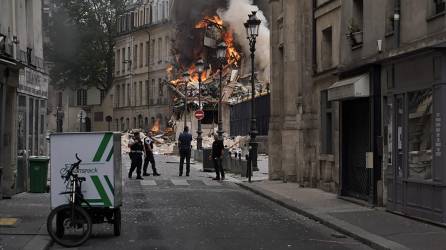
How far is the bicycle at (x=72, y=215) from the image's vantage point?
10945 mm

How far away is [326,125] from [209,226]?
8.01 m

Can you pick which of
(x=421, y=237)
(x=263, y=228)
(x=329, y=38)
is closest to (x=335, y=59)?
(x=329, y=38)

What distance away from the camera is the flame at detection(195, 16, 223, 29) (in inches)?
2763

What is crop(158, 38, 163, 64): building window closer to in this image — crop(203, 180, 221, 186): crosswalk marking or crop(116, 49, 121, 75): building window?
crop(116, 49, 121, 75): building window

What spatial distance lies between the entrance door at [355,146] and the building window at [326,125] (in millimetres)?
2093

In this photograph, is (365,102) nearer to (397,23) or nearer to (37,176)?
(397,23)

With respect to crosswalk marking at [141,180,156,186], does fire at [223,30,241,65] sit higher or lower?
higher

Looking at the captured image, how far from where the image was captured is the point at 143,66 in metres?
83.8

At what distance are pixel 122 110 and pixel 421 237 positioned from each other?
255ft

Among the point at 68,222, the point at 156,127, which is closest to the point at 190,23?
the point at 156,127

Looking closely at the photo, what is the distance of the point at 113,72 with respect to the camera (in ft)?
291

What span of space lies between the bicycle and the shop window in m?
5.96

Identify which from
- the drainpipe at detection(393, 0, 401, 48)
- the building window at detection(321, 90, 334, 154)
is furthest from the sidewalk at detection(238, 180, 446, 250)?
the drainpipe at detection(393, 0, 401, 48)

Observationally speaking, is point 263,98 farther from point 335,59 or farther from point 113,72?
point 113,72
